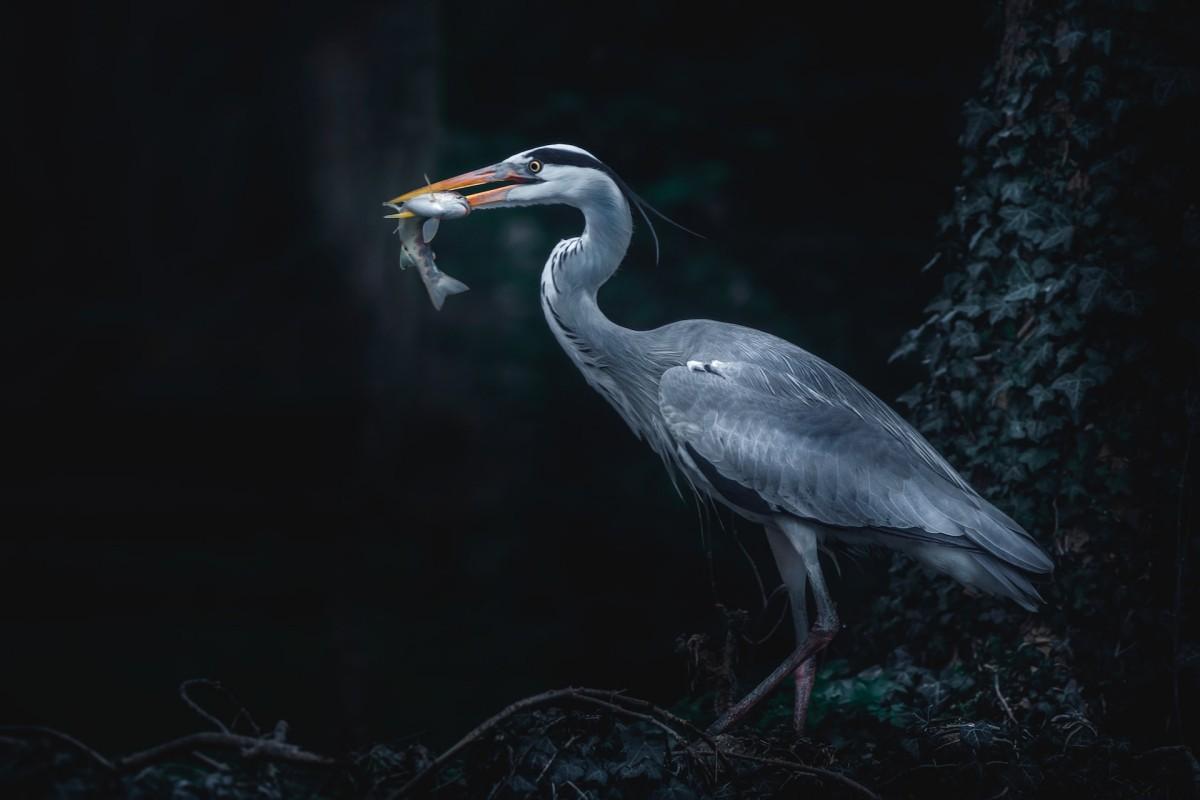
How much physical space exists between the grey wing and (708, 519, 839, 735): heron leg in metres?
0.08

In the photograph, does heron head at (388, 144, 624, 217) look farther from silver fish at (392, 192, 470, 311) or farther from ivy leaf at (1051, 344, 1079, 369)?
ivy leaf at (1051, 344, 1079, 369)

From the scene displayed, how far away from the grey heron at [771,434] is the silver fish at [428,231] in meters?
0.06

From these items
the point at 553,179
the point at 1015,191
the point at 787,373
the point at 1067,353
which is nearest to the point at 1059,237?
the point at 1015,191

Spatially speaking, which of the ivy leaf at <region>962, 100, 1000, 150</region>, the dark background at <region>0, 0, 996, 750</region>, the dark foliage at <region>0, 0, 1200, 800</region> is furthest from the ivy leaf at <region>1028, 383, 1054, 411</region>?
the dark background at <region>0, 0, 996, 750</region>

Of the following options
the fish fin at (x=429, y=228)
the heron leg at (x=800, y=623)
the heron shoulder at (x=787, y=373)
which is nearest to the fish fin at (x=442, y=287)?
the fish fin at (x=429, y=228)

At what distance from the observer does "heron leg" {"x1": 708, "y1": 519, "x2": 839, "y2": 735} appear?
2412mm

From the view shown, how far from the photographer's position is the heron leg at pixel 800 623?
7.91ft

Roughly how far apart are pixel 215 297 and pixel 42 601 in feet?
3.29

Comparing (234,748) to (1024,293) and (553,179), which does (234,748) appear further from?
(1024,293)

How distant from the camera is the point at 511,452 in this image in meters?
3.71

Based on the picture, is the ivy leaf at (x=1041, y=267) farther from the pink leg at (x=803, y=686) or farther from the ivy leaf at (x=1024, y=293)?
the pink leg at (x=803, y=686)

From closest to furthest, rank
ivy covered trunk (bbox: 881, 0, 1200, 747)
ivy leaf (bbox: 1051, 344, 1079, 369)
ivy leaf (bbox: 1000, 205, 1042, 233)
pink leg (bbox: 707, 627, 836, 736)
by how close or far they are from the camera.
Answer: pink leg (bbox: 707, 627, 836, 736) → ivy covered trunk (bbox: 881, 0, 1200, 747) → ivy leaf (bbox: 1051, 344, 1079, 369) → ivy leaf (bbox: 1000, 205, 1042, 233)

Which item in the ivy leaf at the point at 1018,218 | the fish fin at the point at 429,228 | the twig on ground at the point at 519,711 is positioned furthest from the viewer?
the ivy leaf at the point at 1018,218

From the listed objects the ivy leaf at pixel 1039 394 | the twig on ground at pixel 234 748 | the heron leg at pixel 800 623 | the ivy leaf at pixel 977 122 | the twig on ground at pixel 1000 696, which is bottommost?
the twig on ground at pixel 1000 696
